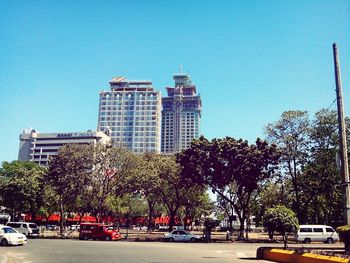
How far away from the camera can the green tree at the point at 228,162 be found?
1645 inches

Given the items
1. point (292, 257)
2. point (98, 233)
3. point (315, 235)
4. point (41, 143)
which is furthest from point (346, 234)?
point (41, 143)

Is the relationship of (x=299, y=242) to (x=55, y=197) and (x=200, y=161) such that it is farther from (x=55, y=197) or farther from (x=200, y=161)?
(x=55, y=197)

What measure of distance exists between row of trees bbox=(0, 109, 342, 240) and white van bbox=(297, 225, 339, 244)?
15.7ft

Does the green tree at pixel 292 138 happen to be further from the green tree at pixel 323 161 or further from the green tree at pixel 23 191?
the green tree at pixel 23 191

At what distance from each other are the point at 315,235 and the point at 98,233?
23.9 m

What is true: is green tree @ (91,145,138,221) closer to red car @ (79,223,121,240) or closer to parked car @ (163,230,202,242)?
red car @ (79,223,121,240)

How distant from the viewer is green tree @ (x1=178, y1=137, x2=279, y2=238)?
41781mm

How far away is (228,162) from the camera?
4241 centimetres

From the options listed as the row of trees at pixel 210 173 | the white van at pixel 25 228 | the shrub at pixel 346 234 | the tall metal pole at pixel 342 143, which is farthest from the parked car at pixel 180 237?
the shrub at pixel 346 234

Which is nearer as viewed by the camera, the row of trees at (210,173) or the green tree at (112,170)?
the row of trees at (210,173)

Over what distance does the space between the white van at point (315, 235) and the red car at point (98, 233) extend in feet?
67.5

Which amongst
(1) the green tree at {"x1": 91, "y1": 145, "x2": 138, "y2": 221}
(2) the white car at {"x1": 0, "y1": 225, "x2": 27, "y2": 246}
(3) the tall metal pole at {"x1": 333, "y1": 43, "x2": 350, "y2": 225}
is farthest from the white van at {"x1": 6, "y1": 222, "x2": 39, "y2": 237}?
(3) the tall metal pole at {"x1": 333, "y1": 43, "x2": 350, "y2": 225}

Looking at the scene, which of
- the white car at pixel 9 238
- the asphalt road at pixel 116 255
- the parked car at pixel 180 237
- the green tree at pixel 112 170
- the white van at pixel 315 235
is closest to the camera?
the asphalt road at pixel 116 255

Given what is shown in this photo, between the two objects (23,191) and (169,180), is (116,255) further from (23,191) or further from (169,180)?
(23,191)
